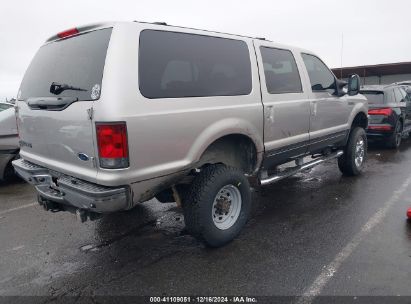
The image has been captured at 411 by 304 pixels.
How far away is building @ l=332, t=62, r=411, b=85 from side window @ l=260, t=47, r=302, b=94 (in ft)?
57.8

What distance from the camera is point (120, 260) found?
331 centimetres

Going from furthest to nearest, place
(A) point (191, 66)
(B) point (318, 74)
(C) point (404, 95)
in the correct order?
(C) point (404, 95), (B) point (318, 74), (A) point (191, 66)

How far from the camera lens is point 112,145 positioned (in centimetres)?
259

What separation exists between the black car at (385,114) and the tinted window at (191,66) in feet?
18.9

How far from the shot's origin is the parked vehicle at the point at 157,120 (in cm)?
265

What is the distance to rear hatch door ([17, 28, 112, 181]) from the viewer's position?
2.72m

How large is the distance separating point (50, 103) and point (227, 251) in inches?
85.2

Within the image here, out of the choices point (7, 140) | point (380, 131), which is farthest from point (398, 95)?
point (7, 140)

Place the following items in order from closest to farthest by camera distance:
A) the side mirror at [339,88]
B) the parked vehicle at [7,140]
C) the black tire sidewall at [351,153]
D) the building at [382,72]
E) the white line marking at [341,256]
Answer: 1. the white line marking at [341,256]
2. the side mirror at [339,88]
3. the black tire sidewall at [351,153]
4. the parked vehicle at [7,140]
5. the building at [382,72]

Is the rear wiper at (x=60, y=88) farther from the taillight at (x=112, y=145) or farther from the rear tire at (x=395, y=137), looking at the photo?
the rear tire at (x=395, y=137)

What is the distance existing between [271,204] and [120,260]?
2.32m

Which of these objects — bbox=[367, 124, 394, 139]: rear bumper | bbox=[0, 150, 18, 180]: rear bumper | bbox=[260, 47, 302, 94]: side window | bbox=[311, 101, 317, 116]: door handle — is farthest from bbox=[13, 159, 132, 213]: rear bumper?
bbox=[367, 124, 394, 139]: rear bumper

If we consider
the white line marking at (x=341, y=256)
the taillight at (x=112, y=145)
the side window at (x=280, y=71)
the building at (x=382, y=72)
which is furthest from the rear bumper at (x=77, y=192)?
the building at (x=382, y=72)

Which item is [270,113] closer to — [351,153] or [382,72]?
[351,153]
